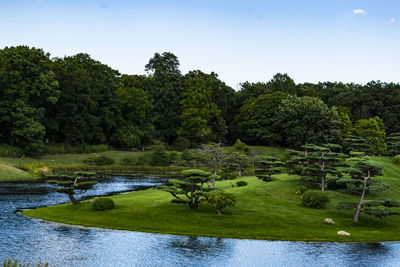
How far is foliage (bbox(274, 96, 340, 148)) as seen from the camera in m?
87.7

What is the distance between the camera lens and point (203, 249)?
25547 mm

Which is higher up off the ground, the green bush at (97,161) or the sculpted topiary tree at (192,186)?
the sculpted topiary tree at (192,186)

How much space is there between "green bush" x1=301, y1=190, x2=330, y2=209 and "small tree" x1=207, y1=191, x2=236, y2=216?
8660 millimetres

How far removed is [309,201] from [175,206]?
43.0 ft

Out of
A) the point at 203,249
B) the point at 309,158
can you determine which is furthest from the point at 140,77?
the point at 203,249

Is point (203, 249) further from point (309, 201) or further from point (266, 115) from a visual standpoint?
point (266, 115)

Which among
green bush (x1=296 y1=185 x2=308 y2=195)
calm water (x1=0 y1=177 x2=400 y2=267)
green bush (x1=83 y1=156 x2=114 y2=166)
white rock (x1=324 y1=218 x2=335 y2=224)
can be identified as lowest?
calm water (x1=0 y1=177 x2=400 y2=267)

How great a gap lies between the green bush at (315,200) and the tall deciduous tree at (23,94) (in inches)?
2233

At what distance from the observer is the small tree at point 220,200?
3359 centimetres

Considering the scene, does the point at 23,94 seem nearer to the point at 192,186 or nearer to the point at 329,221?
the point at 192,186

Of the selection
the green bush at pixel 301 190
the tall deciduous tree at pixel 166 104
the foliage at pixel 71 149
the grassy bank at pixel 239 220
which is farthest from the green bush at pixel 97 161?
the green bush at pixel 301 190

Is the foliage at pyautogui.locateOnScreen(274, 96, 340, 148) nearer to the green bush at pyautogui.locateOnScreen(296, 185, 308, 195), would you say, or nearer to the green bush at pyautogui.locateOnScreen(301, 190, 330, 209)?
the green bush at pyautogui.locateOnScreen(296, 185, 308, 195)

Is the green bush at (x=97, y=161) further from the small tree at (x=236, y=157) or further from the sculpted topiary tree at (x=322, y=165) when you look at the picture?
the sculpted topiary tree at (x=322, y=165)

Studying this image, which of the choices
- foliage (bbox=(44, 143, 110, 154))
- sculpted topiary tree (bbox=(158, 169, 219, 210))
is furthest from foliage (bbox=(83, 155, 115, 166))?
sculpted topiary tree (bbox=(158, 169, 219, 210))
